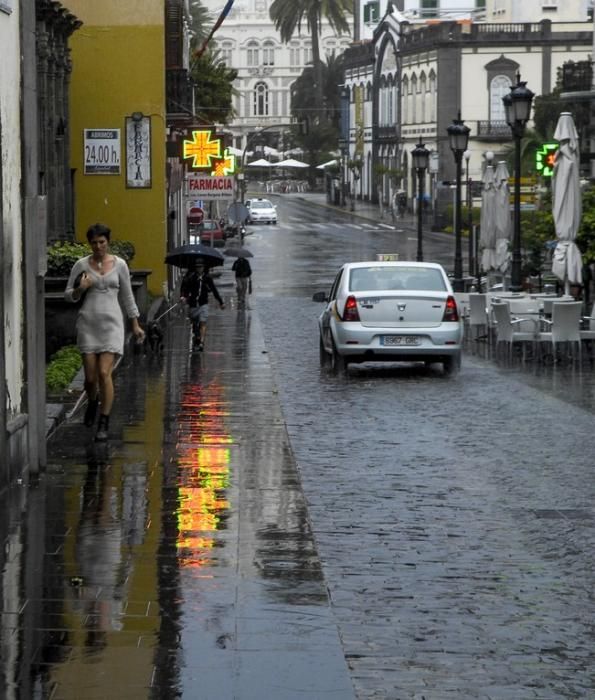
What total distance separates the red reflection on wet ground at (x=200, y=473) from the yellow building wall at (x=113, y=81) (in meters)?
16.9

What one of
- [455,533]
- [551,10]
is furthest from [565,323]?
[551,10]

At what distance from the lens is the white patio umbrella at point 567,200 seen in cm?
2692

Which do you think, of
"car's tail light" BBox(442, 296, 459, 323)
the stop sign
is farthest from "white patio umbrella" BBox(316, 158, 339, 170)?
"car's tail light" BBox(442, 296, 459, 323)

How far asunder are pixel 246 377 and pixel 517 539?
1103cm

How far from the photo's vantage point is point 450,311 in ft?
71.8

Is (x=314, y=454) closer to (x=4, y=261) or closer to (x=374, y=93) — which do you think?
(x=4, y=261)

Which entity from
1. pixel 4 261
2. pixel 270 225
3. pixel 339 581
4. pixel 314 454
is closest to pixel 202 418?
pixel 314 454

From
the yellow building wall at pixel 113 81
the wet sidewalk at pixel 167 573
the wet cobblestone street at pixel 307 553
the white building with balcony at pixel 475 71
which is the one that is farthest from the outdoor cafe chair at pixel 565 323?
the white building with balcony at pixel 475 71

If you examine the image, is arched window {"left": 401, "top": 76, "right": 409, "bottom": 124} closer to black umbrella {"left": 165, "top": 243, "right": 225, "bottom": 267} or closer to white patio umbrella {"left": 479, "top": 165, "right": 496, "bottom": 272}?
white patio umbrella {"left": 479, "top": 165, "right": 496, "bottom": 272}

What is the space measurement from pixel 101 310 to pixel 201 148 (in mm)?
28768

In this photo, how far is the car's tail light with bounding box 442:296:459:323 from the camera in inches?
861

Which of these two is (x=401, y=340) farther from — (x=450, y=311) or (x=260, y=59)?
(x=260, y=59)

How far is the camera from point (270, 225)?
290 ft

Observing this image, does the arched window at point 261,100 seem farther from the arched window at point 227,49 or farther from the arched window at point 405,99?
the arched window at point 405,99
